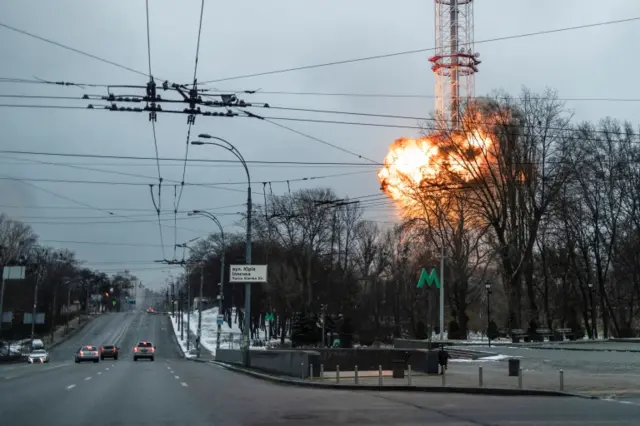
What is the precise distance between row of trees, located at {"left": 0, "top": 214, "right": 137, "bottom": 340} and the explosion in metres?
42.1

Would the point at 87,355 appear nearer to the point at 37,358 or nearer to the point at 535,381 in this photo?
the point at 37,358

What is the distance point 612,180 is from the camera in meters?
56.4

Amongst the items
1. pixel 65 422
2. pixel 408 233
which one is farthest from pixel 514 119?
pixel 65 422

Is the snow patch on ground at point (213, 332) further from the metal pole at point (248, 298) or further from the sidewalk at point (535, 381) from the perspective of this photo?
the sidewalk at point (535, 381)

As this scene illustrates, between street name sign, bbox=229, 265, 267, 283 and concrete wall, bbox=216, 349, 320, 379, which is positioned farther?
street name sign, bbox=229, 265, 267, 283

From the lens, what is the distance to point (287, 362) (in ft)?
94.7

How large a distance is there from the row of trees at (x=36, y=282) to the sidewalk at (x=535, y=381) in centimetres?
5330

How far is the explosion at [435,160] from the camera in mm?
50875

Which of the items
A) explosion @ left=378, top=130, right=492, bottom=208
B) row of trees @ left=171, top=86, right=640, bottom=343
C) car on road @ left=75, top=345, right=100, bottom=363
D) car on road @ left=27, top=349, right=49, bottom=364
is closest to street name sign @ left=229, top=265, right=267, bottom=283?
row of trees @ left=171, top=86, right=640, bottom=343

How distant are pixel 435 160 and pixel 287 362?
29.0 m

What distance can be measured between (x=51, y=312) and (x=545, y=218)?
89.4 meters

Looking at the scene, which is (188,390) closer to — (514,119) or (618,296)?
(514,119)

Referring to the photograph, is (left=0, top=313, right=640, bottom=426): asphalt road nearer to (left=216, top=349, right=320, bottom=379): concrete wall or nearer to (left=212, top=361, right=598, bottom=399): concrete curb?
(left=212, top=361, right=598, bottom=399): concrete curb

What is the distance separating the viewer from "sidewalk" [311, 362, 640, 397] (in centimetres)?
2139
